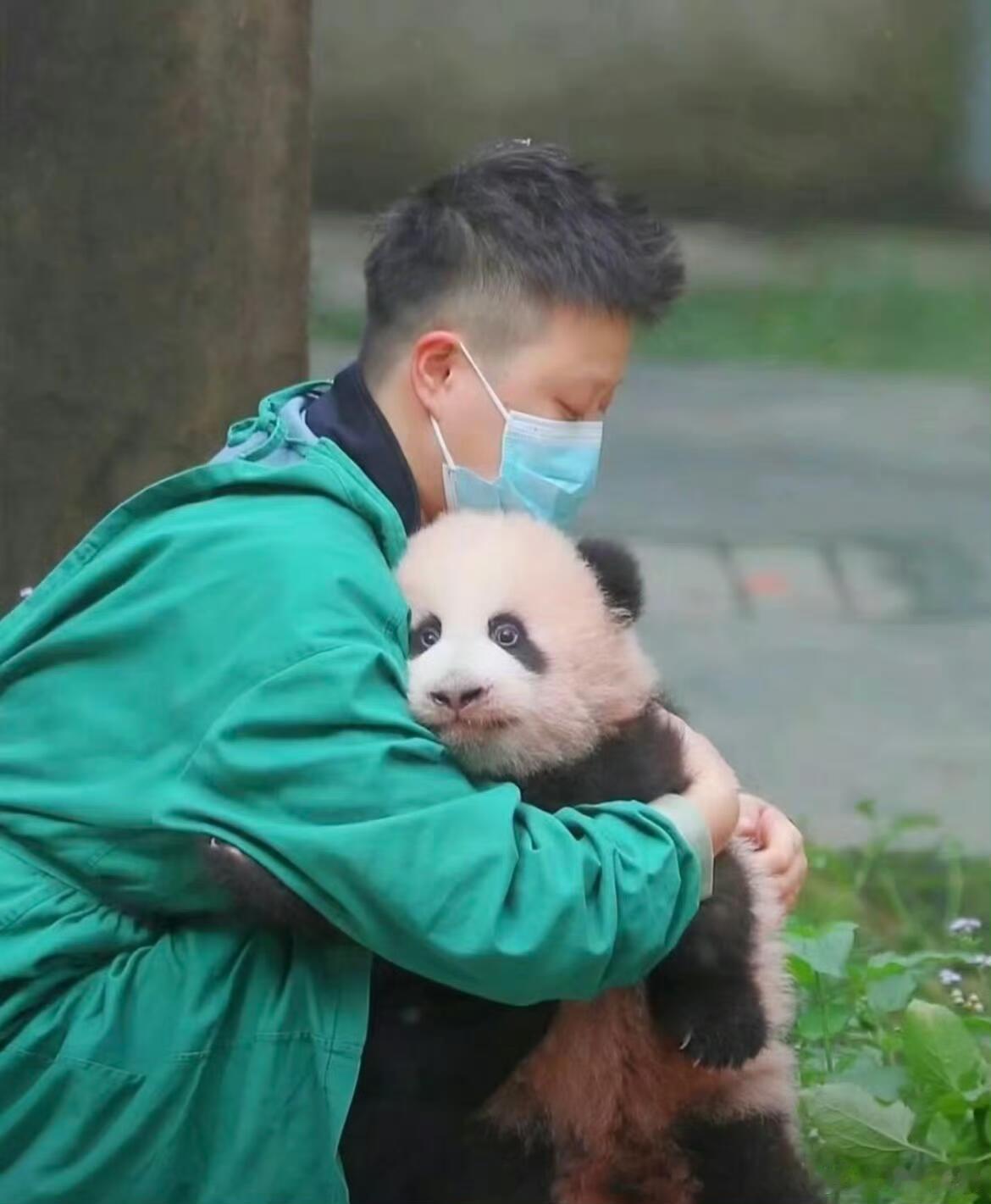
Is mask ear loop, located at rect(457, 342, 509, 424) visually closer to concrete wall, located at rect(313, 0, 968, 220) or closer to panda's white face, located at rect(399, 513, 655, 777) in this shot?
panda's white face, located at rect(399, 513, 655, 777)

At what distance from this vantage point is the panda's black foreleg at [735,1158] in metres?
2.44

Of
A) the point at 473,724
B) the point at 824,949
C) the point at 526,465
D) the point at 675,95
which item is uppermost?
the point at 526,465

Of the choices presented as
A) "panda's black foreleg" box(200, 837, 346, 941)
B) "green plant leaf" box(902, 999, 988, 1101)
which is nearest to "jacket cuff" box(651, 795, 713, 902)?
"panda's black foreleg" box(200, 837, 346, 941)

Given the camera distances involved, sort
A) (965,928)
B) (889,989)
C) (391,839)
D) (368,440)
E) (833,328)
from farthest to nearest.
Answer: (833,328), (965,928), (889,989), (368,440), (391,839)

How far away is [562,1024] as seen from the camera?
238cm

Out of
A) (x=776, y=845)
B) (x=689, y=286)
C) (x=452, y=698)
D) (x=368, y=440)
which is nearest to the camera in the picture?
(x=452, y=698)

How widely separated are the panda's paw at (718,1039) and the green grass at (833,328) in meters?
5.41

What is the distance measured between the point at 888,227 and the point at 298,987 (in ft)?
24.6

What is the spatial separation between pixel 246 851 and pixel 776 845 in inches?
34.0

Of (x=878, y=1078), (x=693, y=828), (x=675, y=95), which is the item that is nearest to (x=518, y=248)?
(x=693, y=828)

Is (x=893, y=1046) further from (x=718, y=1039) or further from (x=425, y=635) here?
(x=425, y=635)

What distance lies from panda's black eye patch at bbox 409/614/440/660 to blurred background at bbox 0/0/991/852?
638 mm

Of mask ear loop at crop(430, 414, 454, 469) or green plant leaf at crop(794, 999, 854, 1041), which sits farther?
green plant leaf at crop(794, 999, 854, 1041)

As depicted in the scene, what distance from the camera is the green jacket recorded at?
2.06 metres
